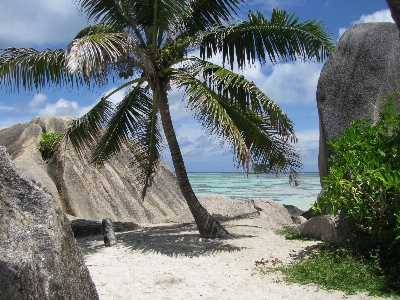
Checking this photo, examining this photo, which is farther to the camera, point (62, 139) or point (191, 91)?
point (62, 139)

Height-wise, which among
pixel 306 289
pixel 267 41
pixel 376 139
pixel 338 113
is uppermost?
pixel 267 41

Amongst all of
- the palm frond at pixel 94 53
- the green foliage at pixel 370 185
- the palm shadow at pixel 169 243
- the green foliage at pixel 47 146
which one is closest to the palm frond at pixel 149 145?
the palm shadow at pixel 169 243

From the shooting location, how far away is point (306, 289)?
634 cm

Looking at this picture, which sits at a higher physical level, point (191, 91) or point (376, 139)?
point (191, 91)

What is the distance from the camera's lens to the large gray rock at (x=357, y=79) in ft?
33.4

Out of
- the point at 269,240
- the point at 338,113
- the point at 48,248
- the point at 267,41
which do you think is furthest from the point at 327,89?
the point at 48,248

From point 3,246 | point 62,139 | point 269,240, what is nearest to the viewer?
point 3,246

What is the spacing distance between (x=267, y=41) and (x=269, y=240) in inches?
169

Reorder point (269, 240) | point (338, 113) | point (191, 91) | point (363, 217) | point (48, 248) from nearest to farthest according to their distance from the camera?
1. point (48, 248)
2. point (363, 217)
3. point (191, 91)
4. point (269, 240)
5. point (338, 113)

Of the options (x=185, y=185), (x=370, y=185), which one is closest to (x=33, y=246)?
(x=370, y=185)

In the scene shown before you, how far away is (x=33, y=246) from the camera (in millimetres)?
3131

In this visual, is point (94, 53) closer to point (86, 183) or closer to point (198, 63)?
point (198, 63)

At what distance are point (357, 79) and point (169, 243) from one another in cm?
569

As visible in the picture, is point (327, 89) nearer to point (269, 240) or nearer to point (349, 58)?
point (349, 58)
